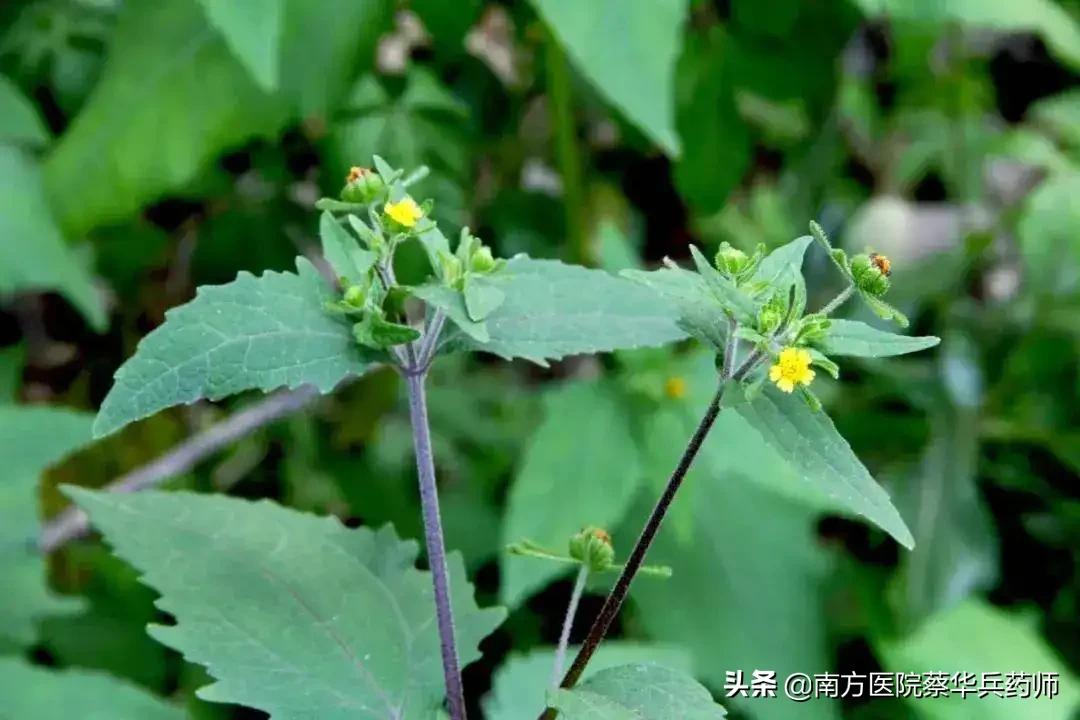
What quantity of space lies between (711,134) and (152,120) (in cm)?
50

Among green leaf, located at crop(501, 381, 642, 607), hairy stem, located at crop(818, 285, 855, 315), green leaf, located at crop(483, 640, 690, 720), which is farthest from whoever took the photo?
green leaf, located at crop(501, 381, 642, 607)

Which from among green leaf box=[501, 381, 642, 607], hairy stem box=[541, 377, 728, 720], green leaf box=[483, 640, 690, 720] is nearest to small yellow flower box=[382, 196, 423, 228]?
hairy stem box=[541, 377, 728, 720]

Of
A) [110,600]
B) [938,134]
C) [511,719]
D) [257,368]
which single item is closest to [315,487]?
[110,600]

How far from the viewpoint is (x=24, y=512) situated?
2.27ft

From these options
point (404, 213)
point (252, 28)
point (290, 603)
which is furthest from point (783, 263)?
point (252, 28)

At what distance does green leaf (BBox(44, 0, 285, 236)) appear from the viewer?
0.80m

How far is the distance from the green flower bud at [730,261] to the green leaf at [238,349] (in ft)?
0.43

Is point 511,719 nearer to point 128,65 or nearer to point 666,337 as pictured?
point 666,337

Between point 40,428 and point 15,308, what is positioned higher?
point 40,428

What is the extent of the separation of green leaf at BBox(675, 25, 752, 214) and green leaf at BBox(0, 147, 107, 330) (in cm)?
53

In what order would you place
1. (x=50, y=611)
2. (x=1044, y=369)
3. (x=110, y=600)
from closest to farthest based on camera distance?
1. (x=50, y=611)
2. (x=110, y=600)
3. (x=1044, y=369)

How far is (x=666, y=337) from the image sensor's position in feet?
1.33

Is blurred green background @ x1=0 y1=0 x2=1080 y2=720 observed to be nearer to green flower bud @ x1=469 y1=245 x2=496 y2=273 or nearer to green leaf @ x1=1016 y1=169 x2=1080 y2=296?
green leaf @ x1=1016 y1=169 x2=1080 y2=296

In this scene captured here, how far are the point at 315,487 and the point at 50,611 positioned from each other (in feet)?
1.24
